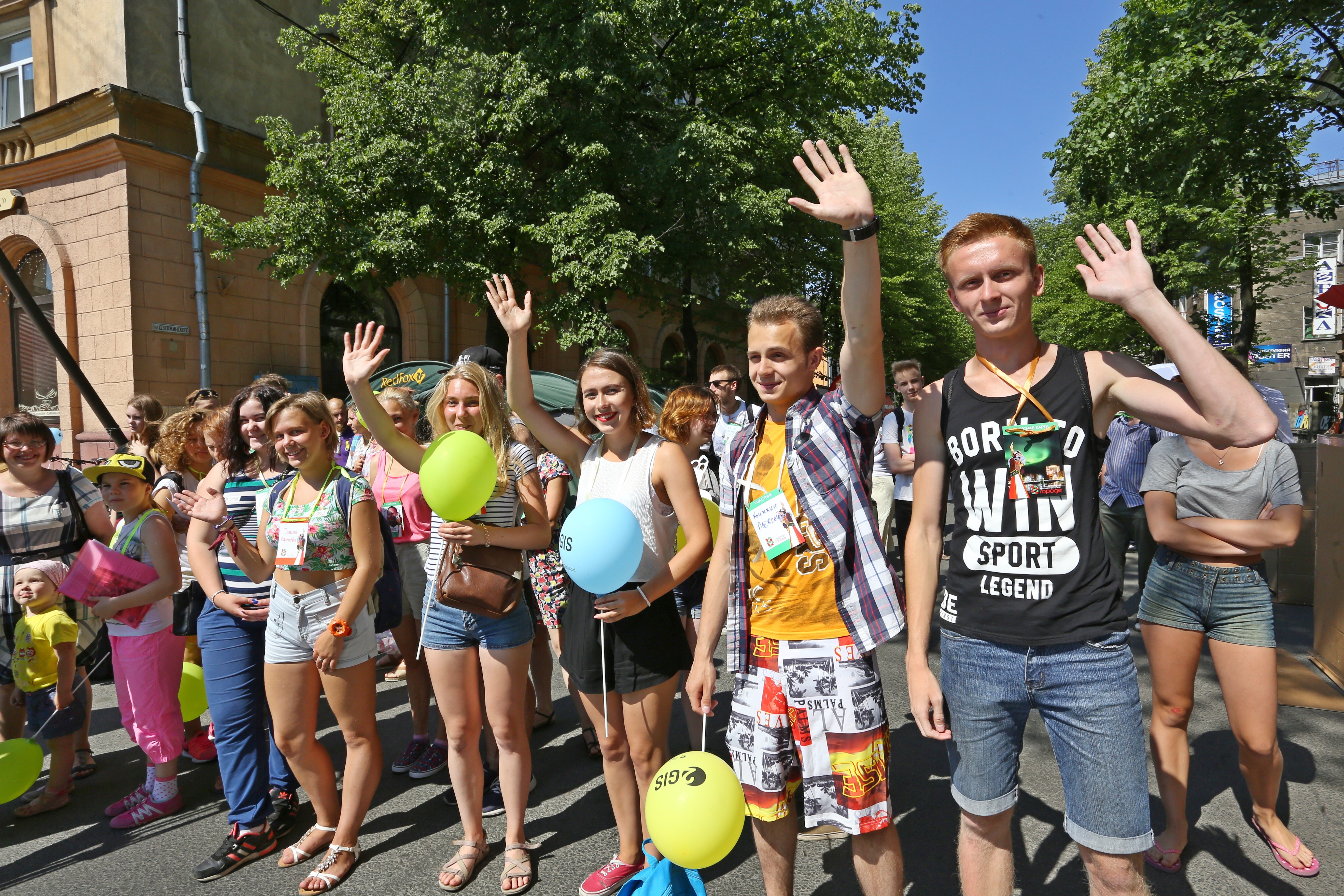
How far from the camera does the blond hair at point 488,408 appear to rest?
322 centimetres

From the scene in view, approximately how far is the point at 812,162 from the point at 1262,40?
10.8m

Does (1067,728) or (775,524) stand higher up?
(775,524)

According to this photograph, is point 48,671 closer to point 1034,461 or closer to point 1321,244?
point 1034,461

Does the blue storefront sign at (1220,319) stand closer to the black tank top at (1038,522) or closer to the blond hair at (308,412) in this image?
the black tank top at (1038,522)

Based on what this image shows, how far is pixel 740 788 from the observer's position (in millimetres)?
2289

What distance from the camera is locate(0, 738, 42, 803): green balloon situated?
3.26 metres

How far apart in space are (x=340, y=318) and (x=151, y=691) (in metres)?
13.3

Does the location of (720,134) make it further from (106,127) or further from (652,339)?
(652,339)

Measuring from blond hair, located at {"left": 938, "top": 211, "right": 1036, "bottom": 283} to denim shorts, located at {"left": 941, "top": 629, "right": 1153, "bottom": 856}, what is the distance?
1.01 m

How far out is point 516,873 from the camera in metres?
2.96

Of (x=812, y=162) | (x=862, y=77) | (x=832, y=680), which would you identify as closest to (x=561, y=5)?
(x=862, y=77)

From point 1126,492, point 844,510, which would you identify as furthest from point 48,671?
point 1126,492

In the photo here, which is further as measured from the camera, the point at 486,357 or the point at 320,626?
the point at 486,357

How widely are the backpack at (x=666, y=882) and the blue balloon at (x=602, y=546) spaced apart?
88cm
